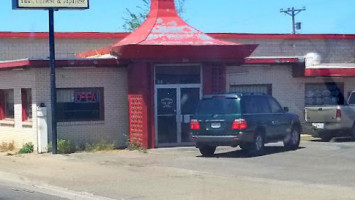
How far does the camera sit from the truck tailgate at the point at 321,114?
24344mm

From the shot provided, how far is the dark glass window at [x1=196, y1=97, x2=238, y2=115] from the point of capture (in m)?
19.4

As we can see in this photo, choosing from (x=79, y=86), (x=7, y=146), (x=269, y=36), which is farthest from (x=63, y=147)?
(x=269, y=36)

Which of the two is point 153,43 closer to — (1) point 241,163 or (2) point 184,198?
(1) point 241,163

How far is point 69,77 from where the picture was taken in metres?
22.7

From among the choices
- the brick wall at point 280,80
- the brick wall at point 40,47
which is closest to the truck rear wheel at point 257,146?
the brick wall at point 280,80

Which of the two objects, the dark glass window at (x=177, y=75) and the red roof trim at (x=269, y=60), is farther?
the red roof trim at (x=269, y=60)

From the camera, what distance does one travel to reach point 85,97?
2303 cm

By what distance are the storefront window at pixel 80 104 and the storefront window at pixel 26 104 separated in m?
1.23

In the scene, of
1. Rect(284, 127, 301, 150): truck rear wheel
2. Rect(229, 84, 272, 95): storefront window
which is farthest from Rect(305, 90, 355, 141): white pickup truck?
Rect(284, 127, 301, 150): truck rear wheel

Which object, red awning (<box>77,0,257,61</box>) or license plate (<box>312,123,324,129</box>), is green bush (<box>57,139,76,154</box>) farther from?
license plate (<box>312,123,324,129</box>)

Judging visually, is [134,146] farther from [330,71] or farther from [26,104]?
[330,71]

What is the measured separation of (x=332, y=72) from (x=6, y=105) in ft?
42.3

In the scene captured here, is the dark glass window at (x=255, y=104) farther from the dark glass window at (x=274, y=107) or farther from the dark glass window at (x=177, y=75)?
the dark glass window at (x=177, y=75)

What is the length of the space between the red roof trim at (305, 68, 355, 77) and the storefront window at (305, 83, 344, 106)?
735mm
